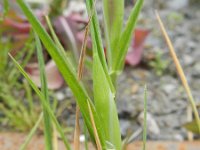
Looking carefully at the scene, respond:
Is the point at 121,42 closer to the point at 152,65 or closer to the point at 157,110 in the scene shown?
the point at 157,110

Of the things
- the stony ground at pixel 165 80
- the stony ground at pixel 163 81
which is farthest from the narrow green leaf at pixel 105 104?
the stony ground at pixel 165 80

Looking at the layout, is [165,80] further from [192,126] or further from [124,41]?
[124,41]

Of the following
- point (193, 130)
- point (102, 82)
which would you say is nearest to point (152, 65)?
point (193, 130)

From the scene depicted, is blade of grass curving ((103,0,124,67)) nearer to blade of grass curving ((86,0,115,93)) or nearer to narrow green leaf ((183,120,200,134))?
blade of grass curving ((86,0,115,93))

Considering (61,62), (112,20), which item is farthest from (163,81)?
(61,62)

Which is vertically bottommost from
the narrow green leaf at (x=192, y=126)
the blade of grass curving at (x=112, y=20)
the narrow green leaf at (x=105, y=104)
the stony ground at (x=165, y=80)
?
the stony ground at (x=165, y=80)

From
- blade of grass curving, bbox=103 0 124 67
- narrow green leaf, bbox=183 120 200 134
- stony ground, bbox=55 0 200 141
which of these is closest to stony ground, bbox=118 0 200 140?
stony ground, bbox=55 0 200 141

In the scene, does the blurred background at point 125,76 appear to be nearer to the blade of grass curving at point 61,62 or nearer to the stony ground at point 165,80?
the stony ground at point 165,80
